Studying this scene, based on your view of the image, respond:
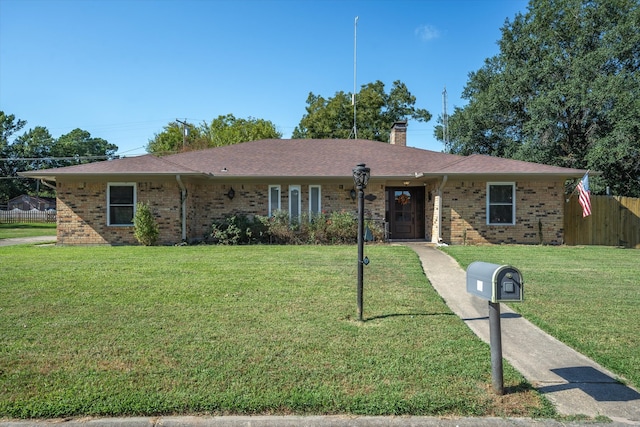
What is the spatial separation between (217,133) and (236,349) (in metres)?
38.6

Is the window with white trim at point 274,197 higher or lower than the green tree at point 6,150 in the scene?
lower

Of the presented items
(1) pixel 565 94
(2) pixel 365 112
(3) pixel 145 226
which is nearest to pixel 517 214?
(1) pixel 565 94

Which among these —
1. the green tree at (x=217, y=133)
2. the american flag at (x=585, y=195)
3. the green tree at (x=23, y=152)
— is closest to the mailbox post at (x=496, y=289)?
the american flag at (x=585, y=195)

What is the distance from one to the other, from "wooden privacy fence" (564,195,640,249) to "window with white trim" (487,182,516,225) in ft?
7.96

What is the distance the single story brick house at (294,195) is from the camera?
14445 mm

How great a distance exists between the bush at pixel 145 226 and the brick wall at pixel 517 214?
9.58m

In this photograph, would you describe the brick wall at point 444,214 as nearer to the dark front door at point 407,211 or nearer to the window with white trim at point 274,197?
the dark front door at point 407,211

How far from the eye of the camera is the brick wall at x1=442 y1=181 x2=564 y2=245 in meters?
14.8

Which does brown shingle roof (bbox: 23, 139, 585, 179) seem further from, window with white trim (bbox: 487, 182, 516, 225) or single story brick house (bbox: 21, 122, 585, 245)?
window with white trim (bbox: 487, 182, 516, 225)

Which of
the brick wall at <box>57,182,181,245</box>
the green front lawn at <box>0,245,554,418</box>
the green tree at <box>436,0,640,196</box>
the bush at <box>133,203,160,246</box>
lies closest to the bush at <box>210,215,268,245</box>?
the brick wall at <box>57,182,181,245</box>

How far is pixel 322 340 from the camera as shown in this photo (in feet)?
15.9

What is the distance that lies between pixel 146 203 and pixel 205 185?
223cm

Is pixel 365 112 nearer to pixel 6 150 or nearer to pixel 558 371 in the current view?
pixel 558 371

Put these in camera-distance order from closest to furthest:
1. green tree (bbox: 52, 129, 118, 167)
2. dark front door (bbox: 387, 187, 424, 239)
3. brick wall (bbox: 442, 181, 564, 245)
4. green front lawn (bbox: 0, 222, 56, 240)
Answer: brick wall (bbox: 442, 181, 564, 245)
dark front door (bbox: 387, 187, 424, 239)
green front lawn (bbox: 0, 222, 56, 240)
green tree (bbox: 52, 129, 118, 167)
